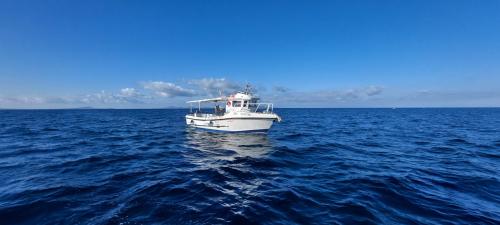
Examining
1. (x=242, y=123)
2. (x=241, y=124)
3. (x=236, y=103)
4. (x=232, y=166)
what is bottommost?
(x=232, y=166)

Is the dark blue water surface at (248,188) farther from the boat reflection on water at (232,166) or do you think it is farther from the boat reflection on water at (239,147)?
the boat reflection on water at (239,147)

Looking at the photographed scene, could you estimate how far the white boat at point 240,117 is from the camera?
25.1m

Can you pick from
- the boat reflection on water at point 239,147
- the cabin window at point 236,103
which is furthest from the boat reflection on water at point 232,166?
the cabin window at point 236,103

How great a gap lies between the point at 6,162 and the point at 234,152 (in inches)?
526

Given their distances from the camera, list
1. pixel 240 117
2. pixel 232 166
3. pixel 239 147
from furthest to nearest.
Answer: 1. pixel 240 117
2. pixel 239 147
3. pixel 232 166

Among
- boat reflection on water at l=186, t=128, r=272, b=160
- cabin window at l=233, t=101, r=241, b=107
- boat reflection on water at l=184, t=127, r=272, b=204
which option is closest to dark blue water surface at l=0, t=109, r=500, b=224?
boat reflection on water at l=184, t=127, r=272, b=204

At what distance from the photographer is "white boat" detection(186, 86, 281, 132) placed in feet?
82.4

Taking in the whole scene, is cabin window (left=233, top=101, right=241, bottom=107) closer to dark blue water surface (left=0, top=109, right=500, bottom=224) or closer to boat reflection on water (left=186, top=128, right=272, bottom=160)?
boat reflection on water (left=186, top=128, right=272, bottom=160)

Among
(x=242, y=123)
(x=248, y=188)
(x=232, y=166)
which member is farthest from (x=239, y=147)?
(x=248, y=188)

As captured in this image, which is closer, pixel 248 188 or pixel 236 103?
pixel 248 188

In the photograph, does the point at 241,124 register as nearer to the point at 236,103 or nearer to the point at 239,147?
the point at 236,103

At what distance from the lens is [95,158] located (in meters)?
A: 14.9

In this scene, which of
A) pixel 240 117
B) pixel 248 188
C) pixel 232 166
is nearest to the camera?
pixel 248 188

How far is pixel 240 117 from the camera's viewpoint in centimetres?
2514
